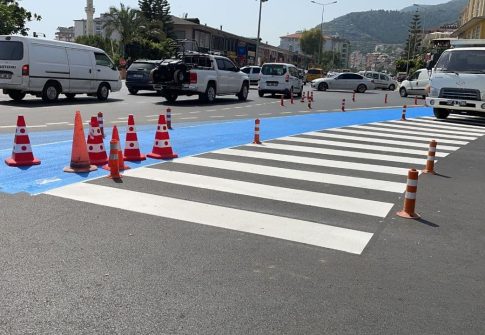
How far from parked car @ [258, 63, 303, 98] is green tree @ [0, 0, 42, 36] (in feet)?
64.0

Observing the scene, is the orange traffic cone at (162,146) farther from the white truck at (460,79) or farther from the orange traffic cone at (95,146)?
the white truck at (460,79)

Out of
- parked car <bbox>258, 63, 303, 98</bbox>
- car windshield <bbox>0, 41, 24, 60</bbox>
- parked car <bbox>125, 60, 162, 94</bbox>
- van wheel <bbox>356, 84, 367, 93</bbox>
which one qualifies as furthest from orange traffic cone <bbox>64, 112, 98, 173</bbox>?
van wheel <bbox>356, 84, 367, 93</bbox>

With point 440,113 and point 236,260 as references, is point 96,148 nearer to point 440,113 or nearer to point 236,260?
point 236,260

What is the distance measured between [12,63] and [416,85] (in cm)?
2675

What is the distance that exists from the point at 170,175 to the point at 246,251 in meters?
3.26

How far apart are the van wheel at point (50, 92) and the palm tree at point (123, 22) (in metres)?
37.1

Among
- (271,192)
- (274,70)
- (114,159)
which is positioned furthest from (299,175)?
(274,70)

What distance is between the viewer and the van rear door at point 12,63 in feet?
57.1

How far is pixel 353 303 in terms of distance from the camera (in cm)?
374

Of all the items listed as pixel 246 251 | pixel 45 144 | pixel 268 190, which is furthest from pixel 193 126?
pixel 246 251

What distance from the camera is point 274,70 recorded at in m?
28.7

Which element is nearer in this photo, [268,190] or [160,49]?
[268,190]

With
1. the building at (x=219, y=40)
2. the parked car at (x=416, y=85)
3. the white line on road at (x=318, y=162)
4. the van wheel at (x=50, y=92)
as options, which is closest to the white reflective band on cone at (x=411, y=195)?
the white line on road at (x=318, y=162)

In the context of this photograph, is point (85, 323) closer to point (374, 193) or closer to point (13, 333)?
point (13, 333)
